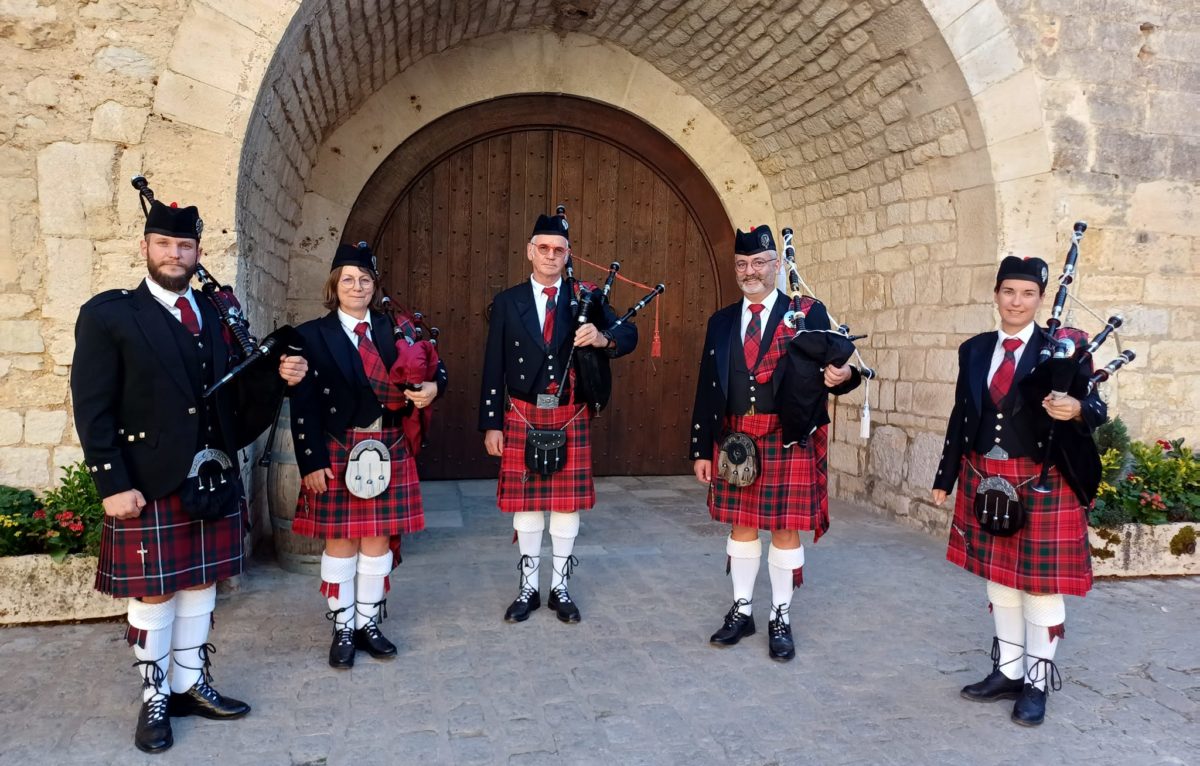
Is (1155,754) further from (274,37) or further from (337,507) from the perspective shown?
(274,37)

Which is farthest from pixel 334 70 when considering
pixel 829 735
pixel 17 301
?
pixel 829 735

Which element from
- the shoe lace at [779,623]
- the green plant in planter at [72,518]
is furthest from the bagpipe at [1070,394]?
the green plant in planter at [72,518]

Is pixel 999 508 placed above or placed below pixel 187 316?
below

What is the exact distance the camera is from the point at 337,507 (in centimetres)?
315

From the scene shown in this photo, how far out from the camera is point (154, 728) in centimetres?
254

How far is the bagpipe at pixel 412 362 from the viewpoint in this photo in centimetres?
316

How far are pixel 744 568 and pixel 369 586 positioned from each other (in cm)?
156

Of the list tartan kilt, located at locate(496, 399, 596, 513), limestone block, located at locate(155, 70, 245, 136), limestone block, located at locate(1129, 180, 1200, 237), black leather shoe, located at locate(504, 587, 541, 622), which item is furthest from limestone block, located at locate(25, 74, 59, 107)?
limestone block, located at locate(1129, 180, 1200, 237)

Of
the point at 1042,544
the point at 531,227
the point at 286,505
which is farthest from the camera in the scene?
the point at 531,227

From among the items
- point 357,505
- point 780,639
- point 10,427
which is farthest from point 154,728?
point 780,639

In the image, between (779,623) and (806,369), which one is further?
(779,623)

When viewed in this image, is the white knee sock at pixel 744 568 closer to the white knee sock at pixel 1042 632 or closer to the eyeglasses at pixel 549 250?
the white knee sock at pixel 1042 632

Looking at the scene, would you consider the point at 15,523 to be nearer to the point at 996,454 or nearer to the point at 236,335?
the point at 236,335

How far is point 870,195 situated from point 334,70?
3.84 m
